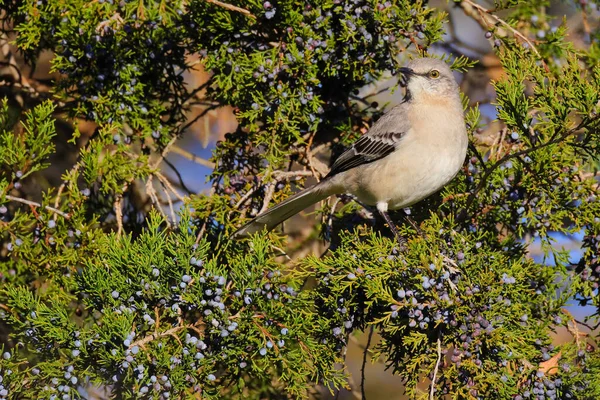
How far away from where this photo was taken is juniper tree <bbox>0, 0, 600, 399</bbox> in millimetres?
3359

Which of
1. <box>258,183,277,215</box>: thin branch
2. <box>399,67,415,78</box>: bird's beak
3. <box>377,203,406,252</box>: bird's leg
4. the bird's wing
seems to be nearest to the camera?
<box>377,203,406,252</box>: bird's leg

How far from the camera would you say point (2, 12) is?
4797 millimetres

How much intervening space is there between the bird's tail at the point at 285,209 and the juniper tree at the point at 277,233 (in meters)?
0.12

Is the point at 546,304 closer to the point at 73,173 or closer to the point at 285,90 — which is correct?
the point at 285,90

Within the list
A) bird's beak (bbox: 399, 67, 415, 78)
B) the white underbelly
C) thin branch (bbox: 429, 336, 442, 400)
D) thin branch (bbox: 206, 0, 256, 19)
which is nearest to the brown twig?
thin branch (bbox: 429, 336, 442, 400)

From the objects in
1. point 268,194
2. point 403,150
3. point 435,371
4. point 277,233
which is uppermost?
point 403,150

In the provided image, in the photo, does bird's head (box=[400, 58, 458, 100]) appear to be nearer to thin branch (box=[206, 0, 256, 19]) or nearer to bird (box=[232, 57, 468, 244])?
bird (box=[232, 57, 468, 244])

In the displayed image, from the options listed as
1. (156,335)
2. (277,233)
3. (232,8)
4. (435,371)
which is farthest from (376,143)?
(156,335)

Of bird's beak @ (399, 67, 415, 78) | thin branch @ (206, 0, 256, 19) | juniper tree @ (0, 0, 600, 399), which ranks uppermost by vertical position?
thin branch @ (206, 0, 256, 19)

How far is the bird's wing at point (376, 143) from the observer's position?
4457mm

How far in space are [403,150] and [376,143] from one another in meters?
0.18

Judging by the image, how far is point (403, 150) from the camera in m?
4.48

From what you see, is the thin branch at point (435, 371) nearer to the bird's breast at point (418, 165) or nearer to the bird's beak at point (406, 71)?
the bird's breast at point (418, 165)

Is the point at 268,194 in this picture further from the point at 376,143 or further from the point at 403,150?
the point at 403,150
